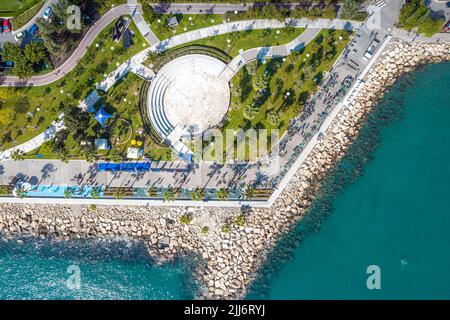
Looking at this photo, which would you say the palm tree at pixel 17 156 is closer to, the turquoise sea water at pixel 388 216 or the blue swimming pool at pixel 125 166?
the blue swimming pool at pixel 125 166

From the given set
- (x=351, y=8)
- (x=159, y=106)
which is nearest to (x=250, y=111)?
(x=159, y=106)

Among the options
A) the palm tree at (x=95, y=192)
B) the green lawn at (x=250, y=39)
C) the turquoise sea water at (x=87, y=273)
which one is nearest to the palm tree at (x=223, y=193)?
the turquoise sea water at (x=87, y=273)

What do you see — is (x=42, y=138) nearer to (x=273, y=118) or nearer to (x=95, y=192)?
(x=95, y=192)

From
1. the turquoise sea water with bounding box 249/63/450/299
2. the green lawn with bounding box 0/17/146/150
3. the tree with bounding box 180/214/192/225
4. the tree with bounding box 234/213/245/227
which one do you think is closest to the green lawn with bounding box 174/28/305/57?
the green lawn with bounding box 0/17/146/150
